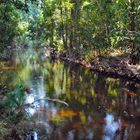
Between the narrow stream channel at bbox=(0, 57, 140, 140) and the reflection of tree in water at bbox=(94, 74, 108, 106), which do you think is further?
the reflection of tree in water at bbox=(94, 74, 108, 106)

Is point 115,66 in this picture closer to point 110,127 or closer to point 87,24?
point 87,24

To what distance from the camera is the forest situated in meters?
17.5

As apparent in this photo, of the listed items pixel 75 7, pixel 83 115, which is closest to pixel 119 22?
pixel 75 7

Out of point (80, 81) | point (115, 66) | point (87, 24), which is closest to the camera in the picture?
point (80, 81)

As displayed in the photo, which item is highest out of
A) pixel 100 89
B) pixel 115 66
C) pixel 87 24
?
pixel 87 24

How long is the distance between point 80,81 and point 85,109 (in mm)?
13554

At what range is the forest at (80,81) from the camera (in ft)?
57.5

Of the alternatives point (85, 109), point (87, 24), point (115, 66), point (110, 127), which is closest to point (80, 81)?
point (115, 66)

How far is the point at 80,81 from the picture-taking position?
36219mm

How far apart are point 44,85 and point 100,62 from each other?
14094 mm

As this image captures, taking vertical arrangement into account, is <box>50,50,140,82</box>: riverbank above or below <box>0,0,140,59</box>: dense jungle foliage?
below

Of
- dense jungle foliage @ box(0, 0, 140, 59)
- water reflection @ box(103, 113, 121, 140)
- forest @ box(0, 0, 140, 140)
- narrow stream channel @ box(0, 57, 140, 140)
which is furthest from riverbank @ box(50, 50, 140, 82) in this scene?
water reflection @ box(103, 113, 121, 140)

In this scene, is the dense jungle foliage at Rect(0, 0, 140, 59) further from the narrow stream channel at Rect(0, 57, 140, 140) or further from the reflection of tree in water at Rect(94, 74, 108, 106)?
the narrow stream channel at Rect(0, 57, 140, 140)

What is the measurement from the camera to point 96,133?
17.4m
